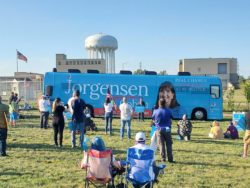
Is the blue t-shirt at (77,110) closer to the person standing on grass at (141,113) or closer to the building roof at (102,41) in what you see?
the person standing on grass at (141,113)

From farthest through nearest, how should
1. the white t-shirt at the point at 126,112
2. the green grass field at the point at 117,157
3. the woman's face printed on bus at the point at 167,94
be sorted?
the woman's face printed on bus at the point at 167,94 → the white t-shirt at the point at 126,112 → the green grass field at the point at 117,157

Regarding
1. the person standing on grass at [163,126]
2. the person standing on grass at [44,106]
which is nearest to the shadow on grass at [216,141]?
the person standing on grass at [163,126]

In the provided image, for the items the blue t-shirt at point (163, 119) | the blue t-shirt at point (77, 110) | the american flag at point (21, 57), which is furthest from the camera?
the american flag at point (21, 57)

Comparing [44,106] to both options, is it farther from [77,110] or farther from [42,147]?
[77,110]

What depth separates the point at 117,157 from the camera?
12625 millimetres

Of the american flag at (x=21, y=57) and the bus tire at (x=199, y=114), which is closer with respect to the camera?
the bus tire at (x=199, y=114)

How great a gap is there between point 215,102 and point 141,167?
23.0 meters

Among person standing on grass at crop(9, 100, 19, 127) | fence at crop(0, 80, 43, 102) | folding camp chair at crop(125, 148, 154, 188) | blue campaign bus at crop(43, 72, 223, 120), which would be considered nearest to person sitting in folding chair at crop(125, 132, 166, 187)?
folding camp chair at crop(125, 148, 154, 188)

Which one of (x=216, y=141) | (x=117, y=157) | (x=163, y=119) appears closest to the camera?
(x=163, y=119)

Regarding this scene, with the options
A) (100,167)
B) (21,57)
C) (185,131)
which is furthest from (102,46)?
(100,167)

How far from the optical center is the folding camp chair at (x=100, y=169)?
813 cm

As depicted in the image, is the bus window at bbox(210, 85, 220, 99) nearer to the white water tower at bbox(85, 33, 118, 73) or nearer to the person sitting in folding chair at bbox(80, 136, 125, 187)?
the person sitting in folding chair at bbox(80, 136, 125, 187)

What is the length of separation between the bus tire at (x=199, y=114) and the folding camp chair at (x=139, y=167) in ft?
73.2

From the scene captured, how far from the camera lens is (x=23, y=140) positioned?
1639 centimetres
